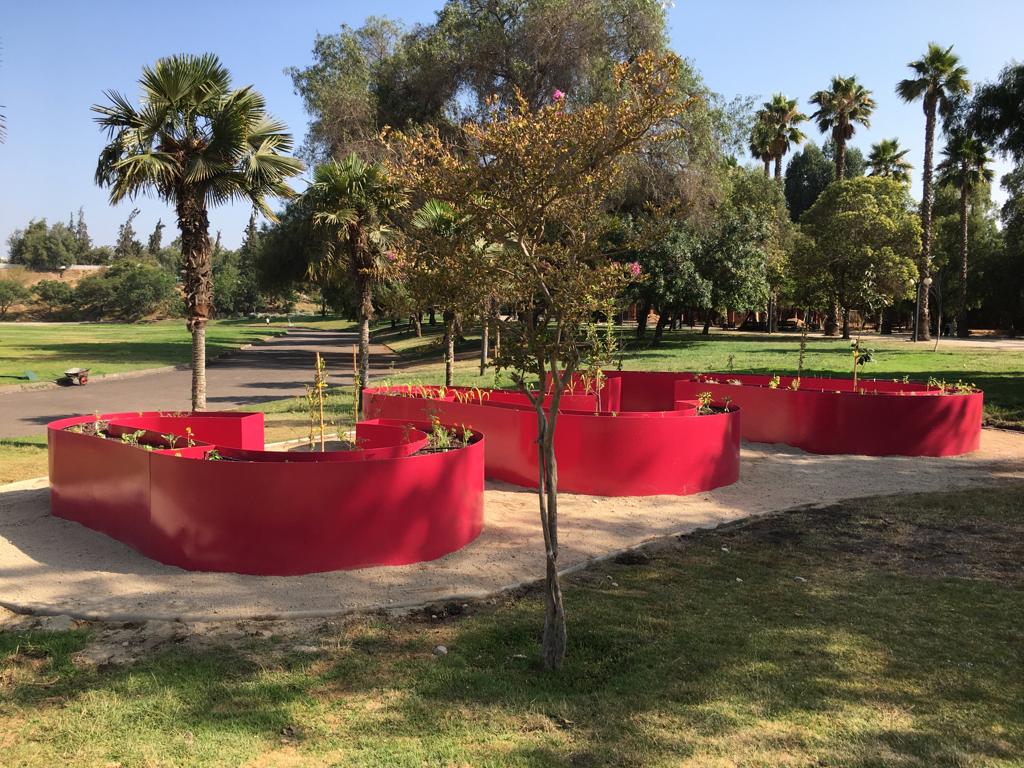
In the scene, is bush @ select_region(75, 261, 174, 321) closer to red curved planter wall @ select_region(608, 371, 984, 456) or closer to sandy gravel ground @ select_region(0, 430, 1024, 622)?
red curved planter wall @ select_region(608, 371, 984, 456)

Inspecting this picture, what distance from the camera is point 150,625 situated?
5.18 m

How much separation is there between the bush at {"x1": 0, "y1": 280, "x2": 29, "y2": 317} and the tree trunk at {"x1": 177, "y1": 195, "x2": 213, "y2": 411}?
8874 centimetres

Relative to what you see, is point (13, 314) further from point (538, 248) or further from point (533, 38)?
point (538, 248)

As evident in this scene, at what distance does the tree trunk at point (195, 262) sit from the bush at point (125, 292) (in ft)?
251

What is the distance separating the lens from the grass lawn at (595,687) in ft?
11.9

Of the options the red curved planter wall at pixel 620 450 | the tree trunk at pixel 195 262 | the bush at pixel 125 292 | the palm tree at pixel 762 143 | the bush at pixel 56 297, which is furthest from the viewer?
the bush at pixel 56 297

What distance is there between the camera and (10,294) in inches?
3433

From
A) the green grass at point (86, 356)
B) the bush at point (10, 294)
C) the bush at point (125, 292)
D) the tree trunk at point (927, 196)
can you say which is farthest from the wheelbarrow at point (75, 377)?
the bush at point (10, 294)

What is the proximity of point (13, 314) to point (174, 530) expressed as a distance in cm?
9529

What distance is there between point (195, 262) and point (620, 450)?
678 centimetres

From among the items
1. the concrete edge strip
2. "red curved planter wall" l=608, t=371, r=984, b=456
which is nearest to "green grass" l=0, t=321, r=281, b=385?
the concrete edge strip

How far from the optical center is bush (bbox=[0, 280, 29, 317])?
86.2m

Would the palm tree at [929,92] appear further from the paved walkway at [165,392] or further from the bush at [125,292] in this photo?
the bush at [125,292]

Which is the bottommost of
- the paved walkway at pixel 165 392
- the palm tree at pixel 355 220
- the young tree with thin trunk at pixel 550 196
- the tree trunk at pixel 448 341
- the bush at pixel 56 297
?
the paved walkway at pixel 165 392
